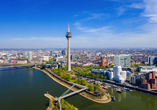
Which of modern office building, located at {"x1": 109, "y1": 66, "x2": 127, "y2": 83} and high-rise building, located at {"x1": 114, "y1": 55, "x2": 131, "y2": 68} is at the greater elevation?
high-rise building, located at {"x1": 114, "y1": 55, "x2": 131, "y2": 68}

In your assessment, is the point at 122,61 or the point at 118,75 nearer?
the point at 118,75

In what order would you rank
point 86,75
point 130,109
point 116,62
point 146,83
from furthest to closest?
point 116,62 → point 86,75 → point 146,83 → point 130,109

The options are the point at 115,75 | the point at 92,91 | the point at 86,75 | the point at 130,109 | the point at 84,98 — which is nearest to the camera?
the point at 130,109

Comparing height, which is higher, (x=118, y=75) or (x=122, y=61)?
(x=122, y=61)

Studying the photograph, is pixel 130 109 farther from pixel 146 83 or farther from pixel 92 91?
pixel 146 83

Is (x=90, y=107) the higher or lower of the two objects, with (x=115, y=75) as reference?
lower

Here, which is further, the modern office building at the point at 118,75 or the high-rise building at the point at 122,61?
the high-rise building at the point at 122,61

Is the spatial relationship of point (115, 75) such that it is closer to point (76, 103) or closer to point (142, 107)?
point (142, 107)

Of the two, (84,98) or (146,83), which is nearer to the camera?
(84,98)

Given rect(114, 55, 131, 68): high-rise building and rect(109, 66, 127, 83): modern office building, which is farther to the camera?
rect(114, 55, 131, 68): high-rise building

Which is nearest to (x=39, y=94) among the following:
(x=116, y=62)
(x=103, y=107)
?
(x=103, y=107)

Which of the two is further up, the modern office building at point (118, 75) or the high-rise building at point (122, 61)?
the high-rise building at point (122, 61)
